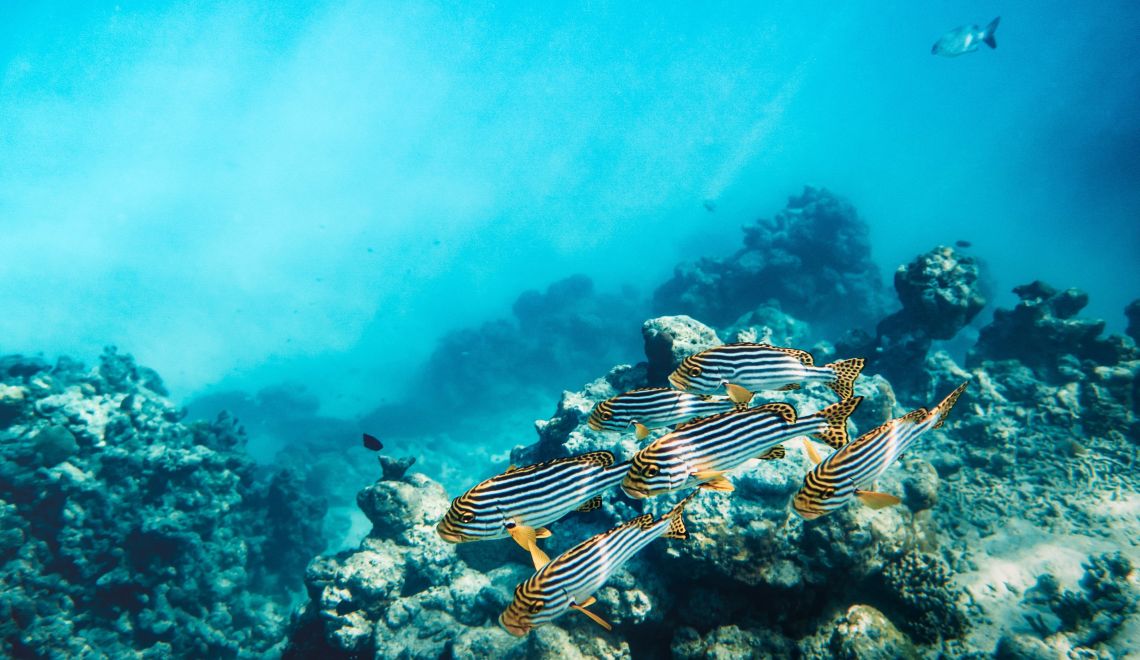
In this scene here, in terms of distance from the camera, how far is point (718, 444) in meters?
3.19

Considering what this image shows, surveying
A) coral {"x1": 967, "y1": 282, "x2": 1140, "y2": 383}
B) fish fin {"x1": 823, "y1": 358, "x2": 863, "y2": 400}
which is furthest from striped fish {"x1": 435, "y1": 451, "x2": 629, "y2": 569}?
coral {"x1": 967, "y1": 282, "x2": 1140, "y2": 383}

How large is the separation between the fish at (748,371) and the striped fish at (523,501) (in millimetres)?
1089

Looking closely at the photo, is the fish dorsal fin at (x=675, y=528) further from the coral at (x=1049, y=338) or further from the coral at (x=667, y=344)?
the coral at (x=1049, y=338)

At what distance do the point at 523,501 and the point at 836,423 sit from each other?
7.66 ft

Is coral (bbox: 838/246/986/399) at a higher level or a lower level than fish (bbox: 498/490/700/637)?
higher

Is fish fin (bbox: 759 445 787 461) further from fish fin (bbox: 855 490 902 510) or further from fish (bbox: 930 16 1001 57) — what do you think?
fish (bbox: 930 16 1001 57)

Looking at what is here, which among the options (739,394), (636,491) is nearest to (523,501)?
(636,491)

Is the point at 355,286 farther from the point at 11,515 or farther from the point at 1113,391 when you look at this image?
the point at 1113,391

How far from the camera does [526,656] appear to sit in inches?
206

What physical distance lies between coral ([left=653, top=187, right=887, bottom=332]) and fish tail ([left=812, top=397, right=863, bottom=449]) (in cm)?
1598

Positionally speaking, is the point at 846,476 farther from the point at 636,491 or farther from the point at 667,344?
the point at 667,344

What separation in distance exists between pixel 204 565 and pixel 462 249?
6116 cm

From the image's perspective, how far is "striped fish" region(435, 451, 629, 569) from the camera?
10.2 feet

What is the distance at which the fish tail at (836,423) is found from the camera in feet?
11.3
